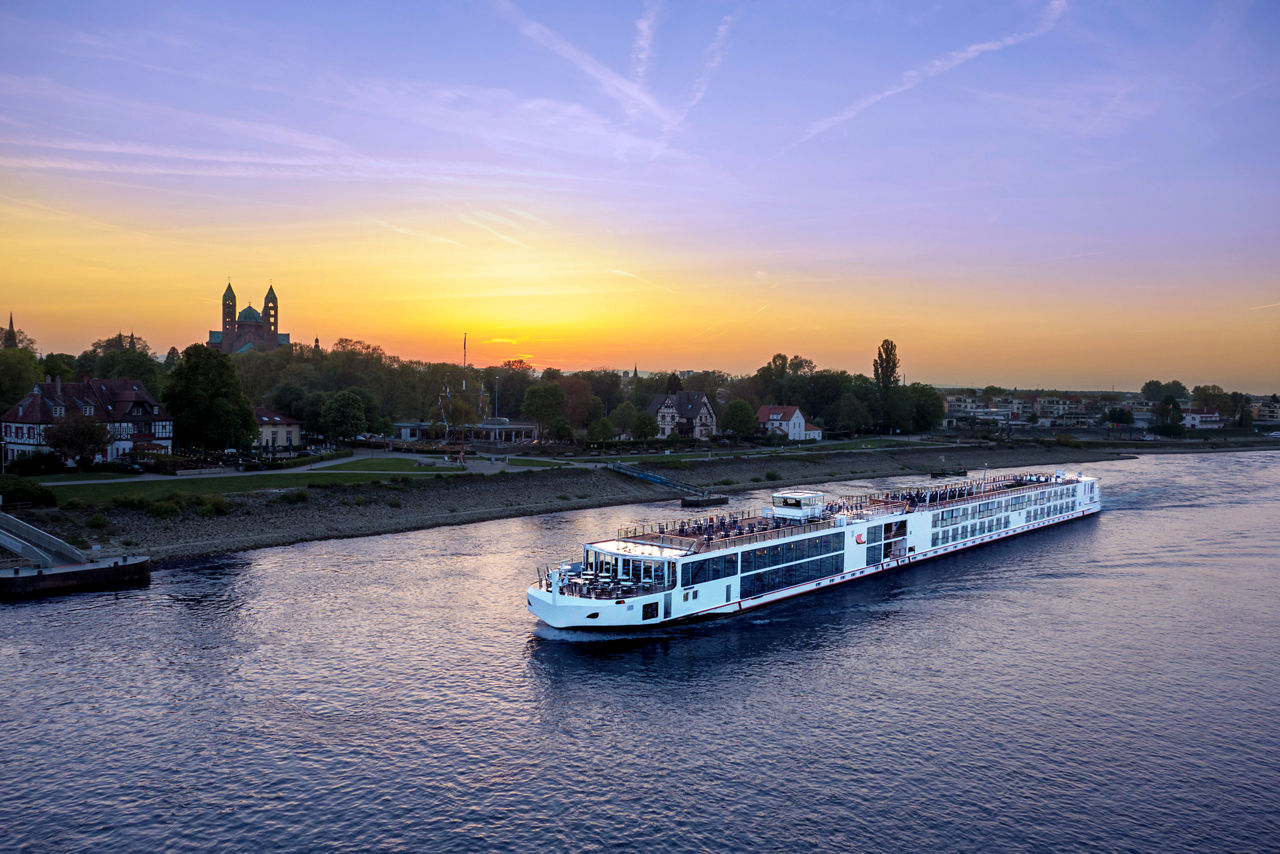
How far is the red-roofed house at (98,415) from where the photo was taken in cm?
8538

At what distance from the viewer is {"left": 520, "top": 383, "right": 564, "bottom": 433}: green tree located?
142875mm

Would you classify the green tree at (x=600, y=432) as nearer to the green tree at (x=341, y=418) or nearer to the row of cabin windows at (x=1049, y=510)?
the green tree at (x=341, y=418)

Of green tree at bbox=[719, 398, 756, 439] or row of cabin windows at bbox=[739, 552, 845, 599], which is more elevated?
green tree at bbox=[719, 398, 756, 439]

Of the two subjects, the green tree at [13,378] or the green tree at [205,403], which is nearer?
the green tree at [205,403]

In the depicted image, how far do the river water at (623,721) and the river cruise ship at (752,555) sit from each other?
5.99ft

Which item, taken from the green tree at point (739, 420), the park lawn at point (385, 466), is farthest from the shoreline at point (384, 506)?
the green tree at point (739, 420)

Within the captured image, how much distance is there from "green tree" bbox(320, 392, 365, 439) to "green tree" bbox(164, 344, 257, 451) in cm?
2093

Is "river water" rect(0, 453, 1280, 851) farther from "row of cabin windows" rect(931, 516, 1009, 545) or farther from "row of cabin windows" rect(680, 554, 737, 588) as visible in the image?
"row of cabin windows" rect(931, 516, 1009, 545)

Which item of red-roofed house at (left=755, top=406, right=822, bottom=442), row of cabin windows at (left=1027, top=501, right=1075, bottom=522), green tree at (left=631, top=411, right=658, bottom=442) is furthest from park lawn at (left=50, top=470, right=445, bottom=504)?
red-roofed house at (left=755, top=406, right=822, bottom=442)

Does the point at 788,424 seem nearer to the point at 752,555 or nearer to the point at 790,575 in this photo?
the point at 790,575

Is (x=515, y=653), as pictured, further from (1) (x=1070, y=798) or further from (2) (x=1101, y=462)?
(2) (x=1101, y=462)

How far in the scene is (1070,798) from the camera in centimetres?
2870

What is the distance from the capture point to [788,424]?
167250mm

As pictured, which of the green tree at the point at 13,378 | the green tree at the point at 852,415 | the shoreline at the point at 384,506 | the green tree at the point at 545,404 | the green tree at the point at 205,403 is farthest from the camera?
the green tree at the point at 852,415
